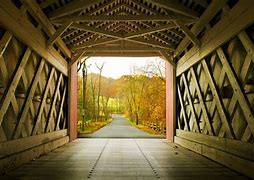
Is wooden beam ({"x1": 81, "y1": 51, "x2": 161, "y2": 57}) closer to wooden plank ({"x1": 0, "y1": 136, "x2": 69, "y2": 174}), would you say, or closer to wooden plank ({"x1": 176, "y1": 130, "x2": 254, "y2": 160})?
wooden plank ({"x1": 0, "y1": 136, "x2": 69, "y2": 174})

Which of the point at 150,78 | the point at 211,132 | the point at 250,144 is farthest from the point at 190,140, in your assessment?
the point at 150,78

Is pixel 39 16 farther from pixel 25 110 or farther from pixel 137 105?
pixel 137 105

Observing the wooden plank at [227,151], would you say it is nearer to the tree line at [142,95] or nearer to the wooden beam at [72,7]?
the wooden beam at [72,7]

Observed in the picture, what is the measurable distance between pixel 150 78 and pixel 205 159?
22.6 m

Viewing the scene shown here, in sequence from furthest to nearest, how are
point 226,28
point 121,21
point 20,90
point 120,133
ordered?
1. point 120,133
2. point 121,21
3. point 20,90
4. point 226,28

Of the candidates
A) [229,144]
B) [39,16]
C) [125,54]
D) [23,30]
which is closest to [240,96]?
[229,144]

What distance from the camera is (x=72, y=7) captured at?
7926 millimetres

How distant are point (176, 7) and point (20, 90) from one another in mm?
3850

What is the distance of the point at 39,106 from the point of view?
847 cm

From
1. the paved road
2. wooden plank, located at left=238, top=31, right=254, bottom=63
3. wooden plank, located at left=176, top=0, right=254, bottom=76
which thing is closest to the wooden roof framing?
wooden plank, located at left=176, top=0, right=254, bottom=76

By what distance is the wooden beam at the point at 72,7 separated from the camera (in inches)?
306

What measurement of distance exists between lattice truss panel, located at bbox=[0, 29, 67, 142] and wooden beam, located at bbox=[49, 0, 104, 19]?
1.07 metres

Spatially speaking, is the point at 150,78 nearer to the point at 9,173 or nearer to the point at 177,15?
the point at 177,15

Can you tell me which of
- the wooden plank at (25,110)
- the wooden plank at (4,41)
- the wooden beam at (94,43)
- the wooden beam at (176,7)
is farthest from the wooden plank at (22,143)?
the wooden beam at (176,7)
